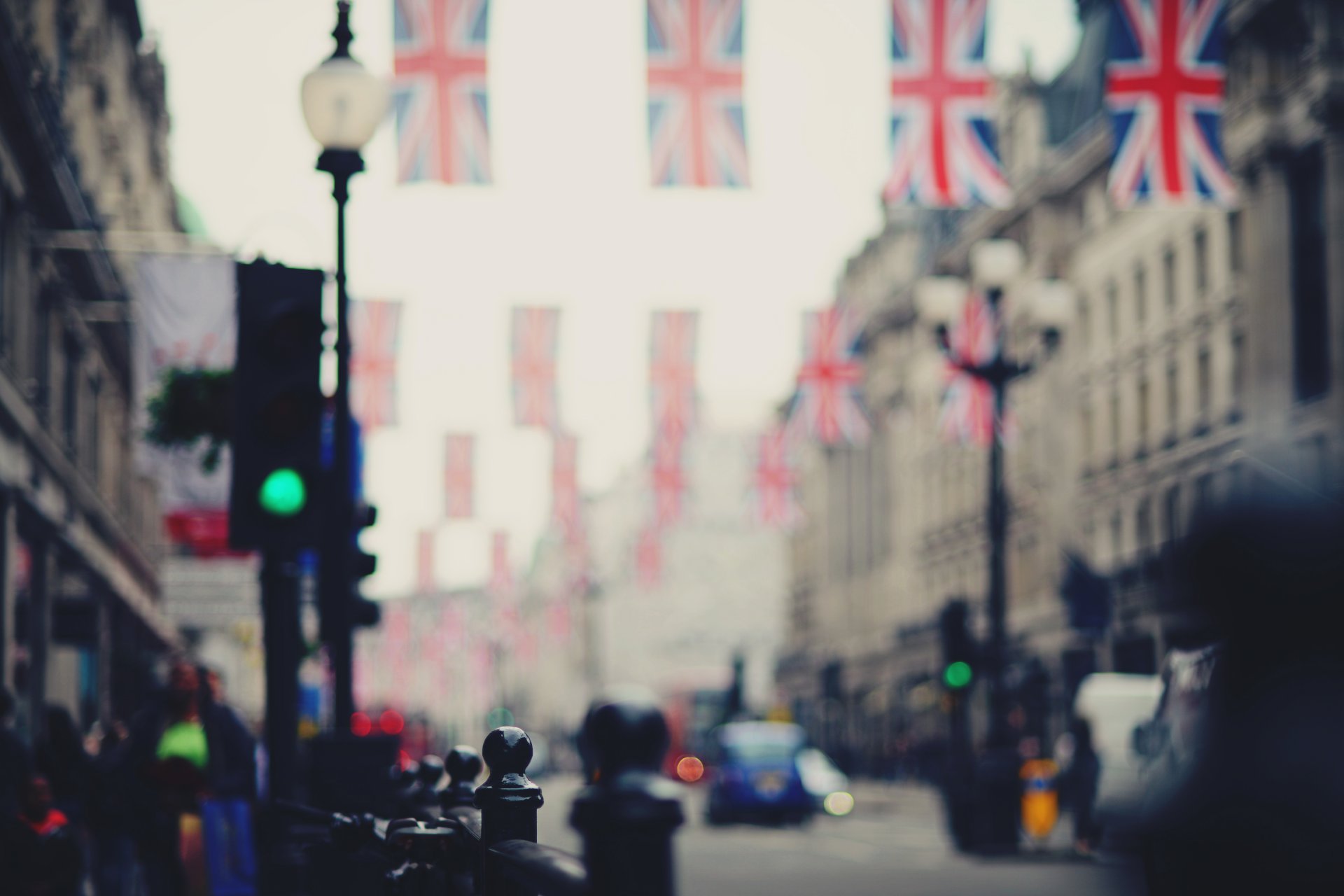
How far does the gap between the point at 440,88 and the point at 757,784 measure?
2109cm

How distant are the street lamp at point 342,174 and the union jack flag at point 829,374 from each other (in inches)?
1115

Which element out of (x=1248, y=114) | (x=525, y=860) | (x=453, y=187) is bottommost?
(x=525, y=860)

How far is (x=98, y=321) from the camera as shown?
111 feet

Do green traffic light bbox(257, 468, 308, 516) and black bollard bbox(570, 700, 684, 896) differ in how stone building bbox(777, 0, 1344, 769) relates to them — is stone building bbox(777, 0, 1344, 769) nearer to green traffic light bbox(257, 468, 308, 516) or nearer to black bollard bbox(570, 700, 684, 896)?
green traffic light bbox(257, 468, 308, 516)

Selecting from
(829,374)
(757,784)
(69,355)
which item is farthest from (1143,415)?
(69,355)

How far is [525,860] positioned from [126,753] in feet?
27.0

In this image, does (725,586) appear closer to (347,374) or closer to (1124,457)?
(1124,457)

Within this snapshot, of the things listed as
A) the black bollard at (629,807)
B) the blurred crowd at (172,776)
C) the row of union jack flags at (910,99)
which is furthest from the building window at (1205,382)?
the black bollard at (629,807)

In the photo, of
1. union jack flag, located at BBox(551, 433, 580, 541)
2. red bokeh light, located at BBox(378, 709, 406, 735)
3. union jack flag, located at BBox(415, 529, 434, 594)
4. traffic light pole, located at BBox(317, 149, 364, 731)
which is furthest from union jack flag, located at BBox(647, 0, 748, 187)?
union jack flag, located at BBox(415, 529, 434, 594)

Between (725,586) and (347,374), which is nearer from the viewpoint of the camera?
(347,374)

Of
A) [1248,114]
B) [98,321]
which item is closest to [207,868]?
[98,321]

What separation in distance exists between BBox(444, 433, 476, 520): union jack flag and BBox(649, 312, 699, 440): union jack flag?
8.21 m

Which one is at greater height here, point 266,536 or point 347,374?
point 347,374

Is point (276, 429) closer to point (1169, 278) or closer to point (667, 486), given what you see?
point (1169, 278)
